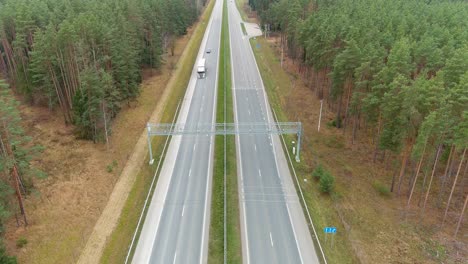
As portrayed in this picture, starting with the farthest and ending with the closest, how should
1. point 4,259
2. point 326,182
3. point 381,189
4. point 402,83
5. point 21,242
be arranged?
point 381,189 < point 326,182 < point 402,83 < point 21,242 < point 4,259

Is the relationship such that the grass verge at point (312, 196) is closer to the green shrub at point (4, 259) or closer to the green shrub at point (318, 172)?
the green shrub at point (318, 172)

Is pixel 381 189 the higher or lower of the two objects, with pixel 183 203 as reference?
higher

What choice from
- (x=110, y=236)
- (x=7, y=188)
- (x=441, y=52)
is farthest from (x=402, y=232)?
(x=7, y=188)

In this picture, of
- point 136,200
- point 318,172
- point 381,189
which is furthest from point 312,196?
point 136,200

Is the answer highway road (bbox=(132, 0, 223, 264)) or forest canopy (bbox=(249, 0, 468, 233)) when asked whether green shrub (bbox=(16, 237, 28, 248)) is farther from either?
forest canopy (bbox=(249, 0, 468, 233))

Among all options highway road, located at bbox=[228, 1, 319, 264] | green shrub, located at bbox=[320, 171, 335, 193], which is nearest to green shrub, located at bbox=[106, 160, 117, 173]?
highway road, located at bbox=[228, 1, 319, 264]

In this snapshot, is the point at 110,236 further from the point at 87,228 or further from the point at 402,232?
the point at 402,232

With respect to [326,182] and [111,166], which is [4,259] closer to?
[111,166]
